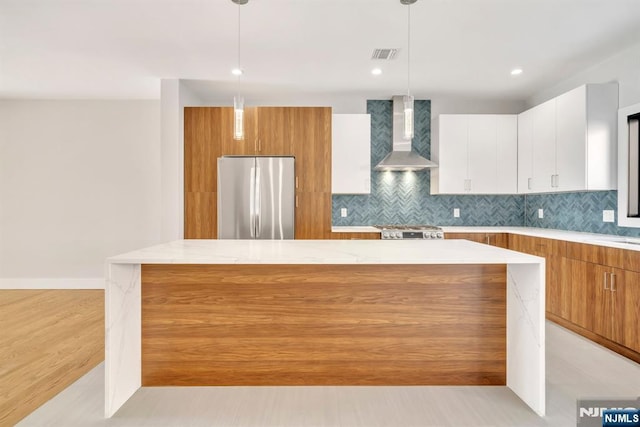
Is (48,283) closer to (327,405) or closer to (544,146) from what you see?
(327,405)

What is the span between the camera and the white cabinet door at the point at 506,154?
472cm

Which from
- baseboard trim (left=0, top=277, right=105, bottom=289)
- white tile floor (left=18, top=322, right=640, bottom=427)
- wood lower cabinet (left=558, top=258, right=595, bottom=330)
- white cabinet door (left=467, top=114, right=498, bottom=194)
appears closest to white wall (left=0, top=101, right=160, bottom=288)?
baseboard trim (left=0, top=277, right=105, bottom=289)

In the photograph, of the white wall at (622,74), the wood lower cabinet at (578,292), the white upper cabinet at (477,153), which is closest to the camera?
the wood lower cabinet at (578,292)

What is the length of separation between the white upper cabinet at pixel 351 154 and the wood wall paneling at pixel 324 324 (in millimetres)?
2518

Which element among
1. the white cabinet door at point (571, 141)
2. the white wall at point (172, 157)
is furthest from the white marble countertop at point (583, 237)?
the white wall at point (172, 157)

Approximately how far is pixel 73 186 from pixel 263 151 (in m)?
2.83

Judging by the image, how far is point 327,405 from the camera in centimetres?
208

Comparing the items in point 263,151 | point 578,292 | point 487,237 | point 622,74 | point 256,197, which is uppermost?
point 622,74

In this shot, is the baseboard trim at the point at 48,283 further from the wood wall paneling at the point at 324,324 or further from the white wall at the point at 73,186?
the wood wall paneling at the point at 324,324

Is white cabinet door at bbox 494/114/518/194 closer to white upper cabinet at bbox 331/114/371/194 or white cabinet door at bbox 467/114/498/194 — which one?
Answer: white cabinet door at bbox 467/114/498/194

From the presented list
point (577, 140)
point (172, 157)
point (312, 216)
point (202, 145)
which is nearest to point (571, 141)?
point (577, 140)

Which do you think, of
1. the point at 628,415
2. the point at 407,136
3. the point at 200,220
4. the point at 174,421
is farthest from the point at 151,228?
the point at 628,415

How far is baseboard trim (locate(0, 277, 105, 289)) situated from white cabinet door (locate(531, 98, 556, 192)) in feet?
19.0

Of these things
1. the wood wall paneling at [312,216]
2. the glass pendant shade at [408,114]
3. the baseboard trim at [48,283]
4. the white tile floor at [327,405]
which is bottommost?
the white tile floor at [327,405]
